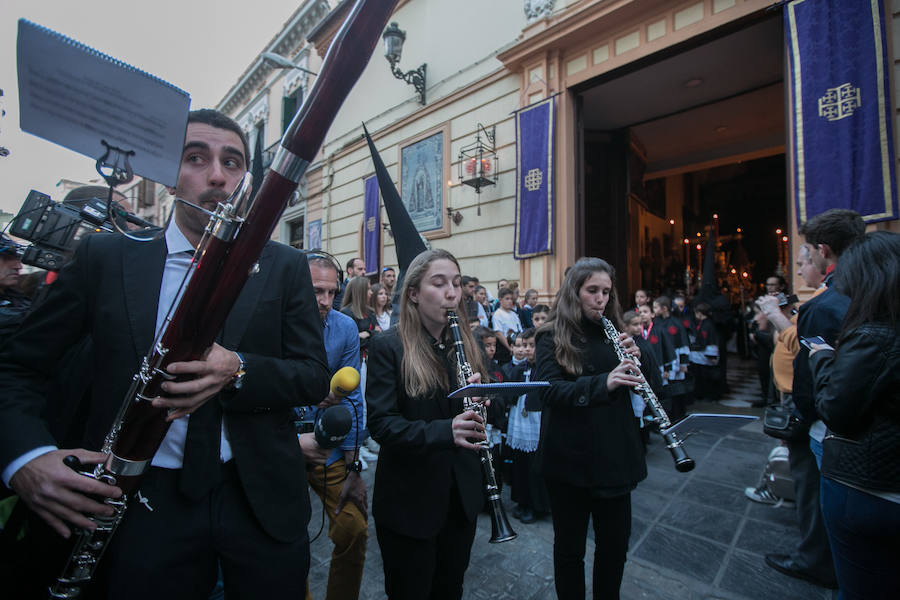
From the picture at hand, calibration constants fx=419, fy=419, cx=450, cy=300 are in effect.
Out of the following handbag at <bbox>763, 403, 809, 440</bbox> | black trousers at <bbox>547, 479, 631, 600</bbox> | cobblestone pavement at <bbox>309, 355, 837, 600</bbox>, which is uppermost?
handbag at <bbox>763, 403, 809, 440</bbox>

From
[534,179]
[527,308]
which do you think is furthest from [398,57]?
[527,308]

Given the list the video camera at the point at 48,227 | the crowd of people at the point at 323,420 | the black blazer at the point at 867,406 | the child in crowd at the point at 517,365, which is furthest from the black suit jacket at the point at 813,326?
the video camera at the point at 48,227

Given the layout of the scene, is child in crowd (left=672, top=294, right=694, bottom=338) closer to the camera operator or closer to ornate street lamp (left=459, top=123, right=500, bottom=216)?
ornate street lamp (left=459, top=123, right=500, bottom=216)

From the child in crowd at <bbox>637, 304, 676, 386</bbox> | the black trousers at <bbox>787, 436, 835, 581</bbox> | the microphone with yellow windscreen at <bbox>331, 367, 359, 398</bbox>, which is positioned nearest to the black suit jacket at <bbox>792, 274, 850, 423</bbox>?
the black trousers at <bbox>787, 436, 835, 581</bbox>

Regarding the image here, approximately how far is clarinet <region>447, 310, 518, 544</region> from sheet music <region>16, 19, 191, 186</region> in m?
1.29

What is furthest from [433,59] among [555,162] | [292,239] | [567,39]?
[292,239]

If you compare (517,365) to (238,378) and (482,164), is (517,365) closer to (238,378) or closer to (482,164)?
(238,378)

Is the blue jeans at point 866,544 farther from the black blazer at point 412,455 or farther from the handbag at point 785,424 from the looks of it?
the black blazer at point 412,455

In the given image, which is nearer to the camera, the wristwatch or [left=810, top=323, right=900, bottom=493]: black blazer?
the wristwatch

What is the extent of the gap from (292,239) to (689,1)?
14.1 meters

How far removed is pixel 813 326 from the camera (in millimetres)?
2414

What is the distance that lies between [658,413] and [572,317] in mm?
678

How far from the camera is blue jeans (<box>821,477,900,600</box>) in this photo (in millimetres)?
1530

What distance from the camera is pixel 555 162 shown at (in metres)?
7.55
